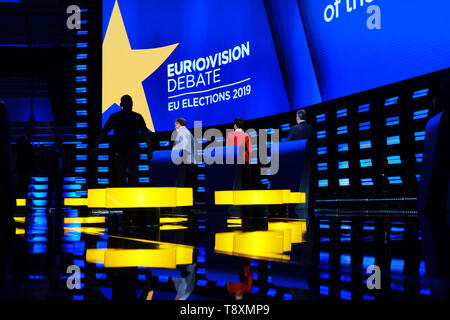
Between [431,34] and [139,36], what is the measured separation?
774cm

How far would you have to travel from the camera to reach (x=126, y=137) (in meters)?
5.72

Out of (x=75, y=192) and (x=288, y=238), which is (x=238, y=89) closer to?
(x=75, y=192)

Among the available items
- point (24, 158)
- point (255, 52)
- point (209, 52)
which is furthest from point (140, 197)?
point (209, 52)

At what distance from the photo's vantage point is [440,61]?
6.24 metres

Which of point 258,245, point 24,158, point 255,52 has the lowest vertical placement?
point 258,245

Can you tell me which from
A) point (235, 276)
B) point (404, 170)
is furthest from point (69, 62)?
point (235, 276)

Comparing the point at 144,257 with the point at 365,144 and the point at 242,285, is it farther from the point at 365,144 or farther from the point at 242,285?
the point at 365,144

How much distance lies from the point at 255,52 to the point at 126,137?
5108mm

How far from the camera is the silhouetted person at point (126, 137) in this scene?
18.5ft

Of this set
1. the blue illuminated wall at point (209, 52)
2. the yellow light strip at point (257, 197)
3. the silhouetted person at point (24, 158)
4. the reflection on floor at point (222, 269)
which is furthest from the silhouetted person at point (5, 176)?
the blue illuminated wall at point (209, 52)

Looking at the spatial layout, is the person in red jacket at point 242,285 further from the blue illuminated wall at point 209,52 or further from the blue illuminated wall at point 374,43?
the blue illuminated wall at point 209,52

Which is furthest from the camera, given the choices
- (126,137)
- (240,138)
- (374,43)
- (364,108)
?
(364,108)

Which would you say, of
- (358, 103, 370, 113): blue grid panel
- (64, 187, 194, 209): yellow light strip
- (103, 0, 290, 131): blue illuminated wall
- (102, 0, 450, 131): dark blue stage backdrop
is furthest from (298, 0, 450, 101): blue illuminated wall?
(64, 187, 194, 209): yellow light strip
